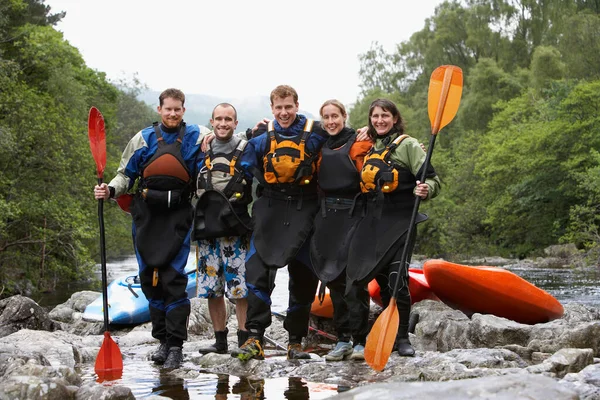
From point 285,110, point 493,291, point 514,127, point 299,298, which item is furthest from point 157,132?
point 514,127

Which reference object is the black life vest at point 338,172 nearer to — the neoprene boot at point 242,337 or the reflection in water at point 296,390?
the neoprene boot at point 242,337

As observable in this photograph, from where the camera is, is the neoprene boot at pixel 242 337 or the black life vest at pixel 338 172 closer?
the black life vest at pixel 338 172

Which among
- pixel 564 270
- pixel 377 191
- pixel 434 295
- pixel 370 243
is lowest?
pixel 564 270

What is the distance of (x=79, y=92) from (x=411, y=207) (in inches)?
838

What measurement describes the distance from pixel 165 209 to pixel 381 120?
1472 millimetres

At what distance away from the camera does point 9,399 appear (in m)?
3.39

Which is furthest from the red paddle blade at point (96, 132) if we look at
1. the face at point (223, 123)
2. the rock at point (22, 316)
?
the rock at point (22, 316)

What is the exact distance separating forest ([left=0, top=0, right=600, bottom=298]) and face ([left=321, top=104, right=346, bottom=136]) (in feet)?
34.2

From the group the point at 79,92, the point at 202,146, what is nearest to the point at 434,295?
the point at 202,146

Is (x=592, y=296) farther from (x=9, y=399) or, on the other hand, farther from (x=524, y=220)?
(x=524, y=220)

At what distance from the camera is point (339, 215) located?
4.75m

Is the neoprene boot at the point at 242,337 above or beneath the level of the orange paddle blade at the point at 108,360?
above

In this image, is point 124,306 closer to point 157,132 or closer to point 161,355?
point 161,355

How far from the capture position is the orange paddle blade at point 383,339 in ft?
13.9
